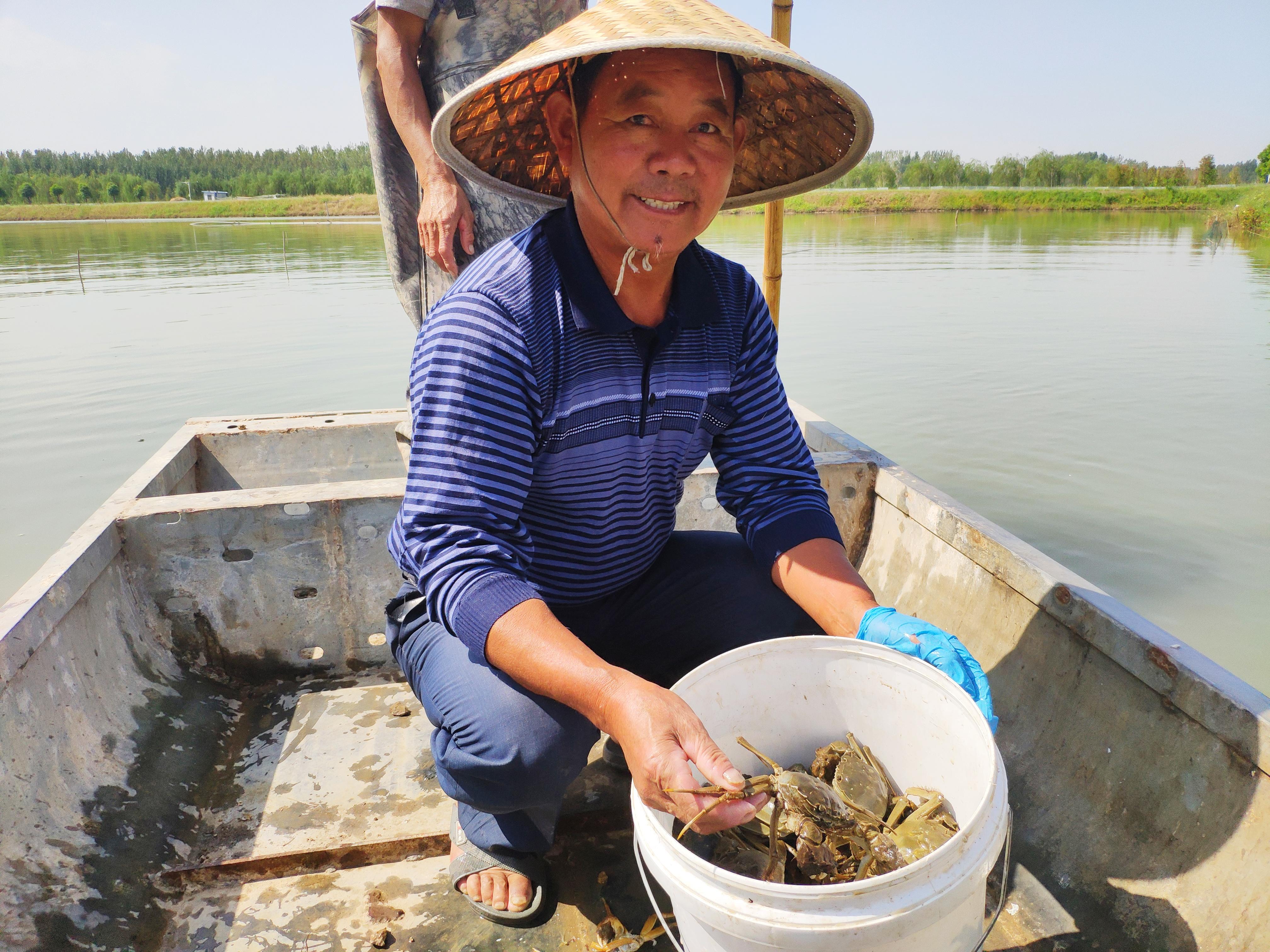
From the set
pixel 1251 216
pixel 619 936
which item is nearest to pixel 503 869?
pixel 619 936

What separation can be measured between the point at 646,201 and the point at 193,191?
251 feet

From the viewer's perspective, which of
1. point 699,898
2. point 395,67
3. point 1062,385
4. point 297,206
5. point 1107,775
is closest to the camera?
point 699,898

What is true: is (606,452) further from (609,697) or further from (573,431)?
(609,697)

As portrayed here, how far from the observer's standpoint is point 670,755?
1.01 metres

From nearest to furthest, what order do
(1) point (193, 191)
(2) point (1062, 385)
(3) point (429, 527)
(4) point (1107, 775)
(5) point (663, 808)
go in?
(5) point (663, 808)
(3) point (429, 527)
(4) point (1107, 775)
(2) point (1062, 385)
(1) point (193, 191)

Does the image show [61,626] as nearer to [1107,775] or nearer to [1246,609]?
[1107,775]

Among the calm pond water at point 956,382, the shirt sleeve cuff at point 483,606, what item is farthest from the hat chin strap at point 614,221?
the calm pond water at point 956,382

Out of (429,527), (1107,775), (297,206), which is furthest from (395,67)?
(297,206)

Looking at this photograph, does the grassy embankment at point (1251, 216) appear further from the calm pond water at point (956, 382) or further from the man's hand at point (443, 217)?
the man's hand at point (443, 217)

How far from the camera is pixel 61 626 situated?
1688 millimetres

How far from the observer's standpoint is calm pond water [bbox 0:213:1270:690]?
12.4 feet

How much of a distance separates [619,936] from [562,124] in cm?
148

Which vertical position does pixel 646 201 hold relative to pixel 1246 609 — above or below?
above

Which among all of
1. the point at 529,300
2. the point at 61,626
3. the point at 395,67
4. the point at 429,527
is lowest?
the point at 61,626
